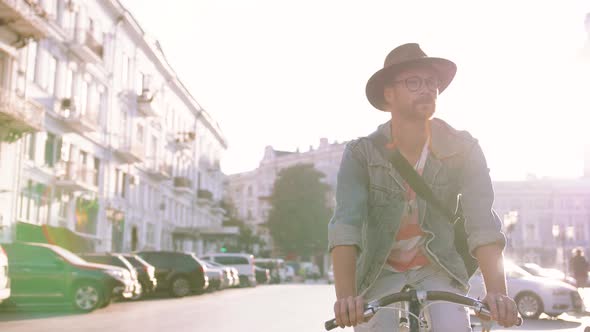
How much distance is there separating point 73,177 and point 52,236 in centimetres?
325

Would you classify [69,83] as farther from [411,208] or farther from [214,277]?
[411,208]

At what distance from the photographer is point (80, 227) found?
120ft

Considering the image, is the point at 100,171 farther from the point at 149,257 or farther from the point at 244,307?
the point at 244,307

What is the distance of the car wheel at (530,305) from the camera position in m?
18.3

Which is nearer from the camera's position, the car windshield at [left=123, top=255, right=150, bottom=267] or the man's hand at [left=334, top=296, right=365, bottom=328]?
the man's hand at [left=334, top=296, right=365, bottom=328]

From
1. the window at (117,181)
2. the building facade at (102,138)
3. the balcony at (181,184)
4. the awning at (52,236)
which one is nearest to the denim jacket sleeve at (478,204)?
the building facade at (102,138)

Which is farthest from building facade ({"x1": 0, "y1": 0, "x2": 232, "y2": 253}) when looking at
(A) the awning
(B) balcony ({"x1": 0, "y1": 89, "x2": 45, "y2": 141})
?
(B) balcony ({"x1": 0, "y1": 89, "x2": 45, "y2": 141})

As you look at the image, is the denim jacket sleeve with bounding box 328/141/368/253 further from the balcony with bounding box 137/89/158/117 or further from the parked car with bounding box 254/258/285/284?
the parked car with bounding box 254/258/285/284

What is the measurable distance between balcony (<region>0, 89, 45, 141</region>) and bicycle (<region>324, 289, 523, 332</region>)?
2494cm

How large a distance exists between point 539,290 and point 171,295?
567 inches

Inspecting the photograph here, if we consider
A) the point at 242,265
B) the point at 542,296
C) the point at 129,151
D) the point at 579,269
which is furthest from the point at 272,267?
the point at 542,296

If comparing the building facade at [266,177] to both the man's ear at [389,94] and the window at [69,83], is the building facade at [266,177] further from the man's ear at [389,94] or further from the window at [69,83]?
the man's ear at [389,94]

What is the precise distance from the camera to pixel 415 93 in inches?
131

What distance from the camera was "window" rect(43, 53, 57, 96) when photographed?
31.8 metres
